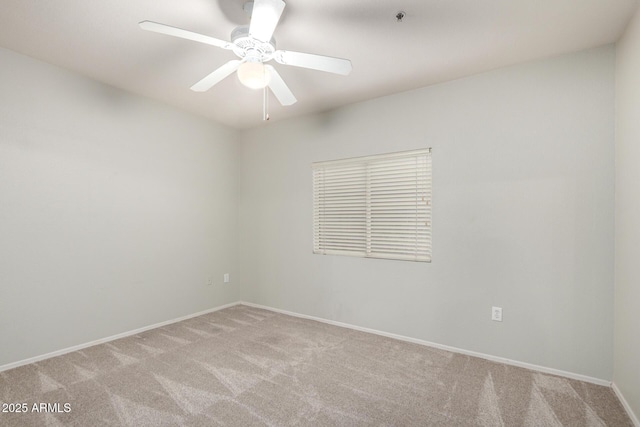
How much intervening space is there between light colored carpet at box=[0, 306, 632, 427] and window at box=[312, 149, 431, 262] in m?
0.98

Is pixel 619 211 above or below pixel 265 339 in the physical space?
above

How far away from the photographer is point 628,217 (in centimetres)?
204

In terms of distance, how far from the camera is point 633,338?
195 centimetres

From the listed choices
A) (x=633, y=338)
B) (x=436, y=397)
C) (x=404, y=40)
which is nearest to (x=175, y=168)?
(x=404, y=40)

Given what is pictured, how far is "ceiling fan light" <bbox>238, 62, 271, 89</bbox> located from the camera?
2.03 m

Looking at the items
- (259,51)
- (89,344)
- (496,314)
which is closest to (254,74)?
(259,51)

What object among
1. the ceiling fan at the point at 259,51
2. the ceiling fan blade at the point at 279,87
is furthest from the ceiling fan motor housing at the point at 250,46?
the ceiling fan blade at the point at 279,87

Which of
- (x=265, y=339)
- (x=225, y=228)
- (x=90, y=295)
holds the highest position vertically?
(x=225, y=228)

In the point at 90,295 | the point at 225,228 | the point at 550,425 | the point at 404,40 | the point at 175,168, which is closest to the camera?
the point at 550,425

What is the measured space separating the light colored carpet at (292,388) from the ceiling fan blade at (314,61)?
6.98 ft

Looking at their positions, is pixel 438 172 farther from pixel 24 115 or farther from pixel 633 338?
pixel 24 115

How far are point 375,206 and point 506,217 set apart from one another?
1.23 m

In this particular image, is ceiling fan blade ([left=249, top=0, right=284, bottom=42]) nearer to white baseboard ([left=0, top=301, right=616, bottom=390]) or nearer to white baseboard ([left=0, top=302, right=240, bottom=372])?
white baseboard ([left=0, top=301, right=616, bottom=390])

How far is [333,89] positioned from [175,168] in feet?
6.79
